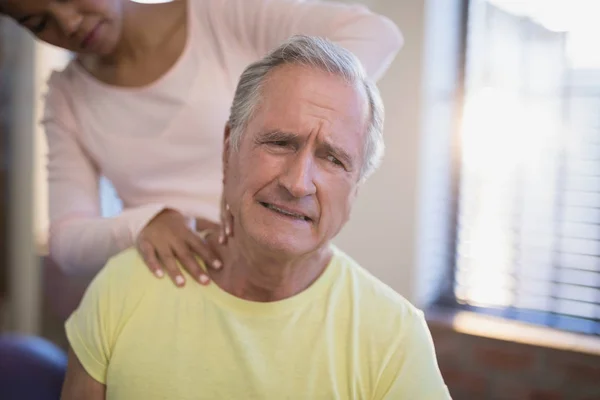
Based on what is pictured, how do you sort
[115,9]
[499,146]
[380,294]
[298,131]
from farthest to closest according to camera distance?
[499,146], [115,9], [380,294], [298,131]

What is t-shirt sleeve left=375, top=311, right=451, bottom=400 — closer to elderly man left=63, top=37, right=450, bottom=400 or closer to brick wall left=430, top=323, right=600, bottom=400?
elderly man left=63, top=37, right=450, bottom=400

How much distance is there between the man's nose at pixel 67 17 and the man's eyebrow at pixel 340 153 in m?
0.54

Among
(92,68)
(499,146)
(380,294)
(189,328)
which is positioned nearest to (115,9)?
(92,68)

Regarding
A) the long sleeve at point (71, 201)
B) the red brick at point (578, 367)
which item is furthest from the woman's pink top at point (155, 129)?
the red brick at point (578, 367)

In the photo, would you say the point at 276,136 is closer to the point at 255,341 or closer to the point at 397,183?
the point at 255,341

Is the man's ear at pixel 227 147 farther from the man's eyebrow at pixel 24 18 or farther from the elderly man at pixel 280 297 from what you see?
the man's eyebrow at pixel 24 18

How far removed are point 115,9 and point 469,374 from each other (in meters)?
1.12

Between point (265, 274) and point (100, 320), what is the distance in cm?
30

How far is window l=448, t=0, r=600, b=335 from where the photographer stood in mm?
1342

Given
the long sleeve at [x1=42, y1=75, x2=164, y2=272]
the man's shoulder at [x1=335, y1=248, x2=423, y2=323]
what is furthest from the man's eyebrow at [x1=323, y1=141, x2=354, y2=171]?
the long sleeve at [x1=42, y1=75, x2=164, y2=272]

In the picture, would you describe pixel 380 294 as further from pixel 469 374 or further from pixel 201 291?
pixel 469 374

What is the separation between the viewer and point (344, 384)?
0.93 m

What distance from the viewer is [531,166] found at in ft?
5.47

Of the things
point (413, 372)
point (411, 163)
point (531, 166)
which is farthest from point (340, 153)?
point (531, 166)
